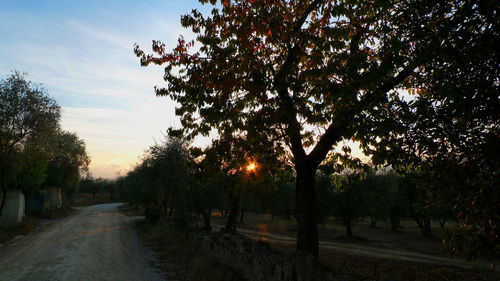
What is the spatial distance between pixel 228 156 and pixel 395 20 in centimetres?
686

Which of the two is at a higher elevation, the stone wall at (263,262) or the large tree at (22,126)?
the large tree at (22,126)

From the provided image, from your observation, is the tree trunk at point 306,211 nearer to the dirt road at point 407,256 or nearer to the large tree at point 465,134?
the large tree at point 465,134

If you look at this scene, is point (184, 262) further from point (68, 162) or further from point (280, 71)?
point (68, 162)

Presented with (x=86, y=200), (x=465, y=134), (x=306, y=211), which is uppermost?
(x=465, y=134)

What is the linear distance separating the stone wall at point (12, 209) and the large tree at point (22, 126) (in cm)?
366

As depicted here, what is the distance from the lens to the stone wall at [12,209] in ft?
84.5

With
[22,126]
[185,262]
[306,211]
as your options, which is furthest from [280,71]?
[22,126]

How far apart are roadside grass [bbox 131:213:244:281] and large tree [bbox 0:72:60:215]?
37.3 feet

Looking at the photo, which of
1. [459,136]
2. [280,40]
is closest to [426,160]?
[459,136]

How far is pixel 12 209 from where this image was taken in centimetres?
2714

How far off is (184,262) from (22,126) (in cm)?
1773

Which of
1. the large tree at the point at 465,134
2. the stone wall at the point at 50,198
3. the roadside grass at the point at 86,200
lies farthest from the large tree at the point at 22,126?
the roadside grass at the point at 86,200

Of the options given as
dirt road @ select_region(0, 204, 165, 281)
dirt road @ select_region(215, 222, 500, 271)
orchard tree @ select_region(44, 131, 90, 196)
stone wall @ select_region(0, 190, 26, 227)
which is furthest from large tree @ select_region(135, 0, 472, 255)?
orchard tree @ select_region(44, 131, 90, 196)

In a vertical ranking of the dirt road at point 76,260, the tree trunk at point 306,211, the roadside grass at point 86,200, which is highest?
the tree trunk at point 306,211
